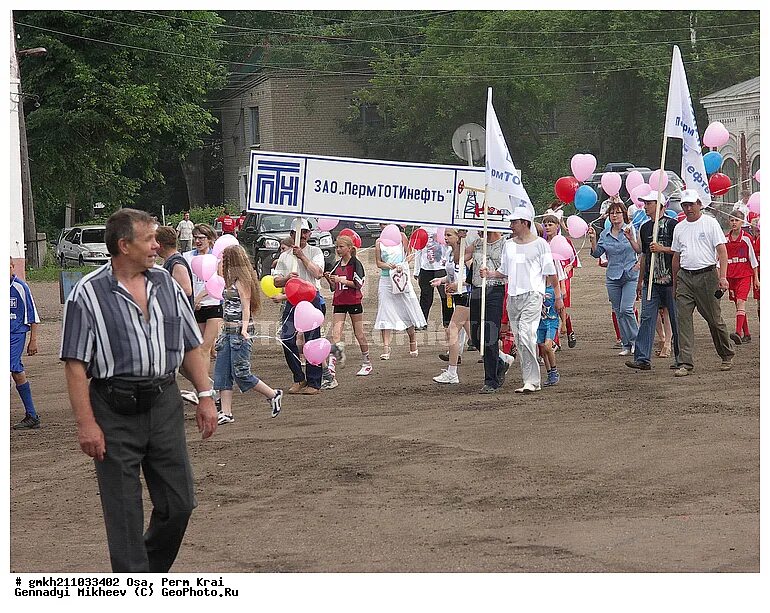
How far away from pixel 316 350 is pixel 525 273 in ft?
6.79

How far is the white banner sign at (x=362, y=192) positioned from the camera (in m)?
11.9

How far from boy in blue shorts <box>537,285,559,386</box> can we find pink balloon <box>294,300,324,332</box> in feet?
7.11

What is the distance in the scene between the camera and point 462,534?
263 inches

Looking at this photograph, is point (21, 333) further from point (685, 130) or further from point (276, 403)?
point (685, 130)

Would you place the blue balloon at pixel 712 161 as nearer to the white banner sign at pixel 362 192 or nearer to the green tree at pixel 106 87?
the white banner sign at pixel 362 192

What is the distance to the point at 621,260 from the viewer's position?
13336mm

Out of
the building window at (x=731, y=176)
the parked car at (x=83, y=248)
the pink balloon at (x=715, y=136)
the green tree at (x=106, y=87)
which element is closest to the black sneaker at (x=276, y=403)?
the pink balloon at (x=715, y=136)


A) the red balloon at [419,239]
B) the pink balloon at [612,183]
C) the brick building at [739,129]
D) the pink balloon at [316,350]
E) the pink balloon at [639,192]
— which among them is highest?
the brick building at [739,129]

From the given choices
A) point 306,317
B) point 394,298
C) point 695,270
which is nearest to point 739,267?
point 695,270

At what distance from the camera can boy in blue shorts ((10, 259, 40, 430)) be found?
10.3 meters

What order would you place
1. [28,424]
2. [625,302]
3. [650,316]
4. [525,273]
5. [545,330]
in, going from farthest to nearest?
[625,302] < [650,316] < [545,330] < [525,273] < [28,424]

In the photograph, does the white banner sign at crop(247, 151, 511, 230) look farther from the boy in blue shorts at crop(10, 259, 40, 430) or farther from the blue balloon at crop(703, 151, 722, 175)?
the blue balloon at crop(703, 151, 722, 175)

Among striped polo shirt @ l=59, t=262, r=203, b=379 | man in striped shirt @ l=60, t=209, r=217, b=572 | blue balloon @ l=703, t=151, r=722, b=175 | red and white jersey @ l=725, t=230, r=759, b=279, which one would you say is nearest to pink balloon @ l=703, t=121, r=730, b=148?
blue balloon @ l=703, t=151, r=722, b=175

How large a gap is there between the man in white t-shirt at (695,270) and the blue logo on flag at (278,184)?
3816mm
